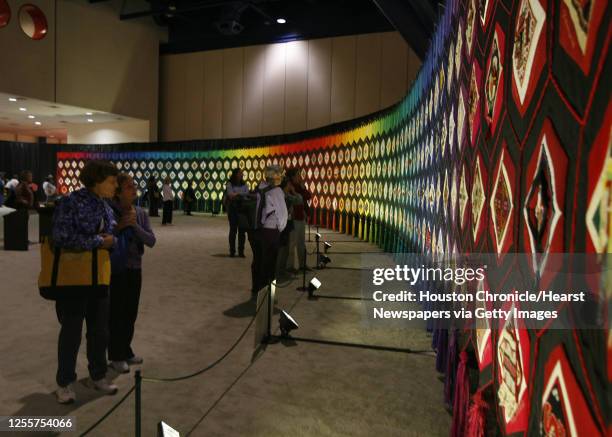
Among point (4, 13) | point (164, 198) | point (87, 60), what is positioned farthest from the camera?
point (87, 60)

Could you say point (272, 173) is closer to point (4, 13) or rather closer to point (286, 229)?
point (286, 229)

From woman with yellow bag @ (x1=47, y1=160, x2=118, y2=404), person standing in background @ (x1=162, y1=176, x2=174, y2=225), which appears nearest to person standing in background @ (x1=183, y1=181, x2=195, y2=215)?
person standing in background @ (x1=162, y1=176, x2=174, y2=225)

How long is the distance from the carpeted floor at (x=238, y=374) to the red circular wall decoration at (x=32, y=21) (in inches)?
522

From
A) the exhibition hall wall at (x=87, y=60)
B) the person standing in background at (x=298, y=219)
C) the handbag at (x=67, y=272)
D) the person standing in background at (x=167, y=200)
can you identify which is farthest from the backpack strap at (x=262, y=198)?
the exhibition hall wall at (x=87, y=60)

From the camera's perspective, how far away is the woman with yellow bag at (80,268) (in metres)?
2.62

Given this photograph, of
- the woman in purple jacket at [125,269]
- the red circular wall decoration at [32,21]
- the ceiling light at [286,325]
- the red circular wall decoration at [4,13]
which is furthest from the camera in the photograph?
the red circular wall decoration at [32,21]

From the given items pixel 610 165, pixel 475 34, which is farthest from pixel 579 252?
pixel 475 34

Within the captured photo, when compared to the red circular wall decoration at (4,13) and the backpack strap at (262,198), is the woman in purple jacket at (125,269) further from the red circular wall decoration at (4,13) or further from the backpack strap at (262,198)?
the red circular wall decoration at (4,13)

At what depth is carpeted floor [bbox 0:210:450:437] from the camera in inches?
101

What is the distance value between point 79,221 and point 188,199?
14650 millimetres

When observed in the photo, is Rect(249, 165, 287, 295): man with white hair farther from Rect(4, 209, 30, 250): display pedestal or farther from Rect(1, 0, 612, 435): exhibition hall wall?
Rect(4, 209, 30, 250): display pedestal

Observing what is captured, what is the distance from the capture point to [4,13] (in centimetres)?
1455

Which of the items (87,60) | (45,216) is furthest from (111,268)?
(87,60)

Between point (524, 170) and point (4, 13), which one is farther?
point (4, 13)
